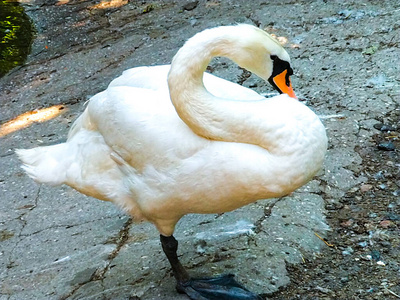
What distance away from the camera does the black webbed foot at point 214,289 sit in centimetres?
293

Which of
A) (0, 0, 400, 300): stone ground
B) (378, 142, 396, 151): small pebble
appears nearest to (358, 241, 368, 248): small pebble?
(0, 0, 400, 300): stone ground

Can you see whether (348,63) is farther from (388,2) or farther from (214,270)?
(214,270)

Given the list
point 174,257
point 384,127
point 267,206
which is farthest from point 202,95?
point 384,127

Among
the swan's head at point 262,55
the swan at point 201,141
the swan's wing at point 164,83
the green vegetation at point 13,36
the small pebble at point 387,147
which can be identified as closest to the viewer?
the swan at point 201,141

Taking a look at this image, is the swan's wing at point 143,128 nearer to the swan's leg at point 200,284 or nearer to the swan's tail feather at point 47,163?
the swan's tail feather at point 47,163

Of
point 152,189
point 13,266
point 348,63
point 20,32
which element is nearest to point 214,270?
point 152,189

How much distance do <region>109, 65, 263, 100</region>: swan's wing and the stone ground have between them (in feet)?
2.76

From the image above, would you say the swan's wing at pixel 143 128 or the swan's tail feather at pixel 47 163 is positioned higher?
the swan's wing at pixel 143 128

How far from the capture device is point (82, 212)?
3818 mm

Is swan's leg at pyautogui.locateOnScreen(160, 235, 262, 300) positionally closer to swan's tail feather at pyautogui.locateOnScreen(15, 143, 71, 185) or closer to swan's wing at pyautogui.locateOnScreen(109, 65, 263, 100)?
swan's tail feather at pyautogui.locateOnScreen(15, 143, 71, 185)

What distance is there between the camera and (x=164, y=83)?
116 inches

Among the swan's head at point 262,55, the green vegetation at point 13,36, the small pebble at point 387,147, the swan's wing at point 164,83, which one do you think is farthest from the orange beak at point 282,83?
the green vegetation at point 13,36

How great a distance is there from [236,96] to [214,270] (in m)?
0.93

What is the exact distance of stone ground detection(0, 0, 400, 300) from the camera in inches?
120
